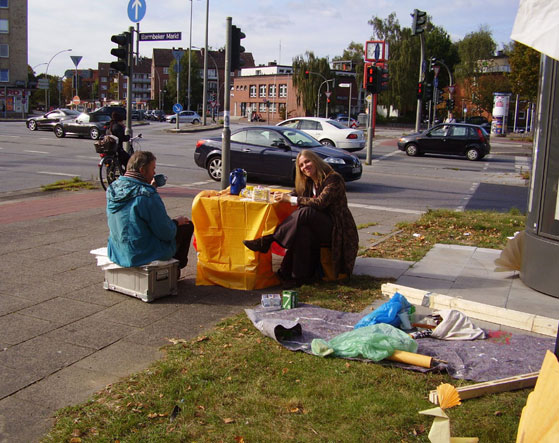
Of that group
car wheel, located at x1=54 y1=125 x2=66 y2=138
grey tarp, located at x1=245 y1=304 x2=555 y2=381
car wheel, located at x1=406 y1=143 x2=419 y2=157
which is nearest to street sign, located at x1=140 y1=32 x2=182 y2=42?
car wheel, located at x1=406 y1=143 x2=419 y2=157

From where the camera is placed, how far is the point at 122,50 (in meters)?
13.9

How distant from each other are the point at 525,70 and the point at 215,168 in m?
29.4

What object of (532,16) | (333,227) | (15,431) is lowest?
(15,431)

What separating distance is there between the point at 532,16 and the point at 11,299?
16.7 ft

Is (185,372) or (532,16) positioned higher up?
(532,16)

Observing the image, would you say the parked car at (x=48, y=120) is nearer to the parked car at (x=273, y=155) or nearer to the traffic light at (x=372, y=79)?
the traffic light at (x=372, y=79)

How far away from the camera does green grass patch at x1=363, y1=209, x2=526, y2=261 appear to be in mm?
8188

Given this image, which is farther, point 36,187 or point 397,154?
point 397,154

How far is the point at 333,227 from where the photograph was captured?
624 cm

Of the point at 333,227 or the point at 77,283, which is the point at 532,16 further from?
the point at 77,283

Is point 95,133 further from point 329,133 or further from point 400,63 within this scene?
point 400,63

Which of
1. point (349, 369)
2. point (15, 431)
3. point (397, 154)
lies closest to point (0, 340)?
point (15, 431)

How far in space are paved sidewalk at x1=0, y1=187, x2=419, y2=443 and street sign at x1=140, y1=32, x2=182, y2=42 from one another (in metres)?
13.4

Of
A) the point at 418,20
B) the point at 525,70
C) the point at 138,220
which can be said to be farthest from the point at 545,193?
the point at 525,70
